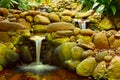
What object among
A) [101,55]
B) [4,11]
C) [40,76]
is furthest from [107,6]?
[4,11]

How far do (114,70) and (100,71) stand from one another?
13.4 inches

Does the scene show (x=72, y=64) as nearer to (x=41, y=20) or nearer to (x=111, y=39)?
(x=111, y=39)

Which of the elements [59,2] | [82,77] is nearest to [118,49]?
[82,77]

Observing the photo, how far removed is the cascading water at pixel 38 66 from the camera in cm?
668

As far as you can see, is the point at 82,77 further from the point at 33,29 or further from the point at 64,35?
the point at 33,29

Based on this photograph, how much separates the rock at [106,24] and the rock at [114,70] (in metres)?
2.70

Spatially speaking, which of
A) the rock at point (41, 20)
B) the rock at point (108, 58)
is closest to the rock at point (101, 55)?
the rock at point (108, 58)

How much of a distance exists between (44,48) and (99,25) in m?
2.03

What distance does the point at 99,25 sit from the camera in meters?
8.38

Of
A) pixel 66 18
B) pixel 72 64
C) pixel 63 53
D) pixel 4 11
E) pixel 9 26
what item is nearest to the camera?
pixel 72 64

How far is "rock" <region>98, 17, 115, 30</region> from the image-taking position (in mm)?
8156

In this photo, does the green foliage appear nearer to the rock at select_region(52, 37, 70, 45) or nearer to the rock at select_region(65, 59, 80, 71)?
the rock at select_region(52, 37, 70, 45)

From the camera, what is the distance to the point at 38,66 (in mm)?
7098

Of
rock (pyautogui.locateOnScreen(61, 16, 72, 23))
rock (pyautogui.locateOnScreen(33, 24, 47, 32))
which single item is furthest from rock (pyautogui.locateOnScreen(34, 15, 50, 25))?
rock (pyautogui.locateOnScreen(61, 16, 72, 23))
